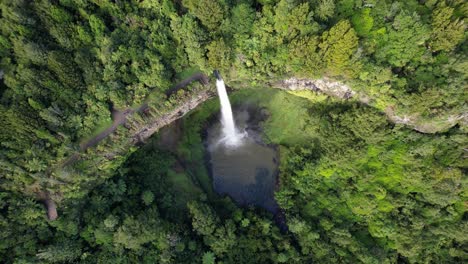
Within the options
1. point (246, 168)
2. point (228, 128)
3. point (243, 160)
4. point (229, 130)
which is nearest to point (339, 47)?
point (228, 128)

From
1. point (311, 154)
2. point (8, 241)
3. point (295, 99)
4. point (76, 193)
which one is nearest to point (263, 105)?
point (295, 99)

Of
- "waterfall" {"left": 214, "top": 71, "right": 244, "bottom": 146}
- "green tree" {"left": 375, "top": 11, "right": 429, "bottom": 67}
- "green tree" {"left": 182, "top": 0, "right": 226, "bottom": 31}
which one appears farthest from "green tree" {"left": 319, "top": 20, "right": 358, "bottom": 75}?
"waterfall" {"left": 214, "top": 71, "right": 244, "bottom": 146}

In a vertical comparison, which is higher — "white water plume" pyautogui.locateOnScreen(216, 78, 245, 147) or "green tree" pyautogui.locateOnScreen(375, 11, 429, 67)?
"white water plume" pyautogui.locateOnScreen(216, 78, 245, 147)

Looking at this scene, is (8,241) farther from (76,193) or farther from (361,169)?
(361,169)

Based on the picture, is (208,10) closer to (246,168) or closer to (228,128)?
(228,128)

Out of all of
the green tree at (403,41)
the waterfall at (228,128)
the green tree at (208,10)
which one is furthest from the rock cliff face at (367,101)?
the green tree at (208,10)

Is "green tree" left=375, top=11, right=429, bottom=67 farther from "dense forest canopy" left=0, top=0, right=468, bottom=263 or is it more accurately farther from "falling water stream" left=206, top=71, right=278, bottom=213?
"falling water stream" left=206, top=71, right=278, bottom=213
